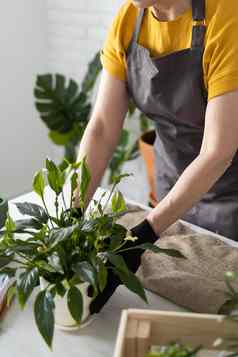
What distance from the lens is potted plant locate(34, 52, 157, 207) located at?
2.32m

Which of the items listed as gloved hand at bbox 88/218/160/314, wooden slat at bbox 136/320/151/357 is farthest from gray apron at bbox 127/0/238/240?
wooden slat at bbox 136/320/151/357

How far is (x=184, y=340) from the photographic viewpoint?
75 centimetres

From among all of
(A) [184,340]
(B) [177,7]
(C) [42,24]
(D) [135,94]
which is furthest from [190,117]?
(C) [42,24]

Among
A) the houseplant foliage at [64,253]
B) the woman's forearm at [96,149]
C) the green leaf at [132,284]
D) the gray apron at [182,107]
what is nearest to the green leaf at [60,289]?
the houseplant foliage at [64,253]

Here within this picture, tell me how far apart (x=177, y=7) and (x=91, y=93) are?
1.34 m

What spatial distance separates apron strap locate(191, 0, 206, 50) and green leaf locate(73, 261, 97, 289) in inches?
24.4

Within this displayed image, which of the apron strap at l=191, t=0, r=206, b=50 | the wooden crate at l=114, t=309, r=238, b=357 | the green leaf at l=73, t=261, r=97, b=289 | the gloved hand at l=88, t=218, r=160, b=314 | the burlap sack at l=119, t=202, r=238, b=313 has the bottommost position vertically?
the burlap sack at l=119, t=202, r=238, b=313

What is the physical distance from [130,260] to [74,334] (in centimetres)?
18

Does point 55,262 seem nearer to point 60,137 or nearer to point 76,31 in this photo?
point 60,137

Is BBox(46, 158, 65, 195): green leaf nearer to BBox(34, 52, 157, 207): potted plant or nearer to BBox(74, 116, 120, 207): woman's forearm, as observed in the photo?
BBox(74, 116, 120, 207): woman's forearm

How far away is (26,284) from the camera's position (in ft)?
2.79

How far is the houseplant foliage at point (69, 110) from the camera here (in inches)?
91.5

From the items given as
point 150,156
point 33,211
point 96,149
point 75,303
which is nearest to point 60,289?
point 75,303

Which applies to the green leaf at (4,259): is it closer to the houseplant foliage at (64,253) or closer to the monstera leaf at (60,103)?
the houseplant foliage at (64,253)
